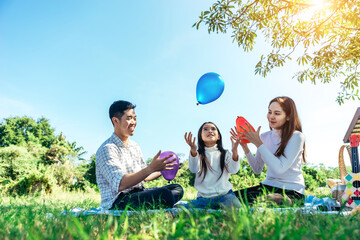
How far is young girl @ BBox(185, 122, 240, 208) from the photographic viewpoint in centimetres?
382

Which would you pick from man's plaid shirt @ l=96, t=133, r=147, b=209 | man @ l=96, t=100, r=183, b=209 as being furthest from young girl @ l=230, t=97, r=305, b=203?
man's plaid shirt @ l=96, t=133, r=147, b=209

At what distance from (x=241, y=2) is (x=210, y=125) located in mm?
4114

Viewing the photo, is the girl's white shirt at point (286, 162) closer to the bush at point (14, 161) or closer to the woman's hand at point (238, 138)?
the woman's hand at point (238, 138)

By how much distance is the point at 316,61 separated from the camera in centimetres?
755

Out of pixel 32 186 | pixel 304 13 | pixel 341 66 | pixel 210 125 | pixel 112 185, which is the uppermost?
pixel 304 13

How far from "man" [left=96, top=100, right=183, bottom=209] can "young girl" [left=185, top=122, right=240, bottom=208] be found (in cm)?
36

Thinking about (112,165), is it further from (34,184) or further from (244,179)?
(34,184)

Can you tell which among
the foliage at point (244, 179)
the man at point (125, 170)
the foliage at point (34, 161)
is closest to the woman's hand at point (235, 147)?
the man at point (125, 170)

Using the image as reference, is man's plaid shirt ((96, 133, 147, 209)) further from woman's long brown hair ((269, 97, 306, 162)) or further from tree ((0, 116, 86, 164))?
tree ((0, 116, 86, 164))

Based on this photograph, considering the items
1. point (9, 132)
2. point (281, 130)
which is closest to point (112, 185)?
point (281, 130)

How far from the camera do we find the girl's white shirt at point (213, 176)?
3861mm

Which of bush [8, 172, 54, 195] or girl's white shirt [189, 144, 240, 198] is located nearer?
girl's white shirt [189, 144, 240, 198]

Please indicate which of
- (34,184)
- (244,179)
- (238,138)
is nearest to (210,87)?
(238,138)

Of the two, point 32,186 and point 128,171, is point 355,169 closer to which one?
point 128,171
